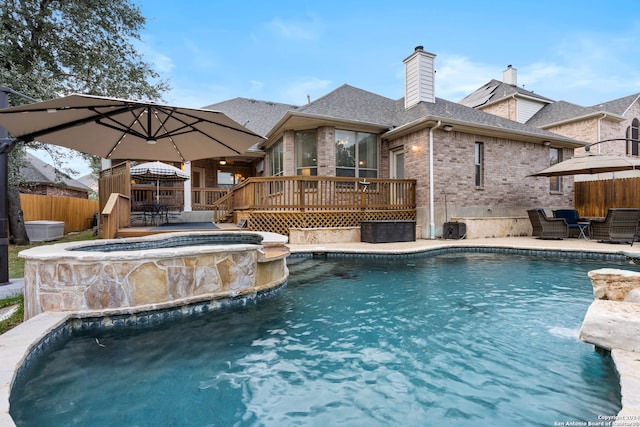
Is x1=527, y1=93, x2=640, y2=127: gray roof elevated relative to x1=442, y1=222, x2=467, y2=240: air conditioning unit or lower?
elevated

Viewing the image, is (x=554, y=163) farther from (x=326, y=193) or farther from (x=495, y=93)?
(x=326, y=193)

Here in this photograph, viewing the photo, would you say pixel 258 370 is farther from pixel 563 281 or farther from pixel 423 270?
pixel 563 281

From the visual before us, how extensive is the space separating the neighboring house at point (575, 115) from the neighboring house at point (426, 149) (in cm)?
545

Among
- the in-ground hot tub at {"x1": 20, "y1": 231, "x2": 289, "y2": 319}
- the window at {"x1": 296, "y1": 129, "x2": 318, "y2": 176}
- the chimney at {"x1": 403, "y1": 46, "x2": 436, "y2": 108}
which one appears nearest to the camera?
the in-ground hot tub at {"x1": 20, "y1": 231, "x2": 289, "y2": 319}

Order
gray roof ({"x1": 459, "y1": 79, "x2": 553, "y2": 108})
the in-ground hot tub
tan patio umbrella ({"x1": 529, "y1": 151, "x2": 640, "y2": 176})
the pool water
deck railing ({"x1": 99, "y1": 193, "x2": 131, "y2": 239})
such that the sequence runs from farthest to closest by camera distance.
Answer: gray roof ({"x1": 459, "y1": 79, "x2": 553, "y2": 108}) < tan patio umbrella ({"x1": 529, "y1": 151, "x2": 640, "y2": 176}) < deck railing ({"x1": 99, "y1": 193, "x2": 131, "y2": 239}) < the in-ground hot tub < the pool water

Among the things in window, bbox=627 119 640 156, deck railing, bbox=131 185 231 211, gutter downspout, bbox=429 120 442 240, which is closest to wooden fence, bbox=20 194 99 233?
deck railing, bbox=131 185 231 211

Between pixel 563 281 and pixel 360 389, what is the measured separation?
502cm

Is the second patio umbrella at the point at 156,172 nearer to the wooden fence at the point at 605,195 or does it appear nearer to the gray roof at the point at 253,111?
the gray roof at the point at 253,111

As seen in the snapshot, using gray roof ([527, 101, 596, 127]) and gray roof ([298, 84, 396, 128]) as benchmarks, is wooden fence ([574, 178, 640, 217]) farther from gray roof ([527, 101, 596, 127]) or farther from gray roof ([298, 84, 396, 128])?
gray roof ([298, 84, 396, 128])

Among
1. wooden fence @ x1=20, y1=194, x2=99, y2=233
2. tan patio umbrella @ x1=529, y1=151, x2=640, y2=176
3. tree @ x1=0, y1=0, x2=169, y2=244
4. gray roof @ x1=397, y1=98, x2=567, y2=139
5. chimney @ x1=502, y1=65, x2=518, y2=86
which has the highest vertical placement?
chimney @ x1=502, y1=65, x2=518, y2=86

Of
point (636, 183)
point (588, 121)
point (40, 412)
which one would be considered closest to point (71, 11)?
point (40, 412)

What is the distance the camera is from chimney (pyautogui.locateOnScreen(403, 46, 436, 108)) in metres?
11.7

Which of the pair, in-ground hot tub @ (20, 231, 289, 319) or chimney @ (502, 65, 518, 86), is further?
chimney @ (502, 65, 518, 86)

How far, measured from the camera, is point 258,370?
103 inches
